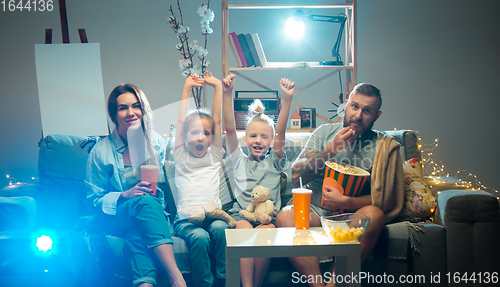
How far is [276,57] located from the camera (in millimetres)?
2971

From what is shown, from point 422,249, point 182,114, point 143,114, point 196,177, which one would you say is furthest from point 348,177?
point 143,114

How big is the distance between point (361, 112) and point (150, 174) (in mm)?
997

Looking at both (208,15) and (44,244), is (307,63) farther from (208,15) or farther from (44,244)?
(44,244)

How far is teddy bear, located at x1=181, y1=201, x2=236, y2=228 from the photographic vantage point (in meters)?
1.55

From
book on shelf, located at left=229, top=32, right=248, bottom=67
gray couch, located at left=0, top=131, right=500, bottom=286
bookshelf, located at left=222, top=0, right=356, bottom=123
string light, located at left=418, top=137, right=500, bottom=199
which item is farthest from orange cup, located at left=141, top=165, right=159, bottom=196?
string light, located at left=418, top=137, right=500, bottom=199

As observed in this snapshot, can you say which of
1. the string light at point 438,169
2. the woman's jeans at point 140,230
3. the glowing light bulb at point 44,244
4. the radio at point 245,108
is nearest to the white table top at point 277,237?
the woman's jeans at point 140,230

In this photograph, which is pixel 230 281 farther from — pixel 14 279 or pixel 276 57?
pixel 276 57

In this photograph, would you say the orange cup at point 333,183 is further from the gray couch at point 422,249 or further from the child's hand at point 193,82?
the child's hand at point 193,82

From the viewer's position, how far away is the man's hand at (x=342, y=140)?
5.08 feet

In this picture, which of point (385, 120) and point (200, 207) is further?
point (385, 120)

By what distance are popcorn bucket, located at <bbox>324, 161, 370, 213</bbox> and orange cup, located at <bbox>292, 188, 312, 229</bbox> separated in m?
0.24

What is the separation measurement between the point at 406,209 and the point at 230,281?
0.98 m

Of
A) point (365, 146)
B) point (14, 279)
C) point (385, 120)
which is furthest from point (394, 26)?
point (14, 279)

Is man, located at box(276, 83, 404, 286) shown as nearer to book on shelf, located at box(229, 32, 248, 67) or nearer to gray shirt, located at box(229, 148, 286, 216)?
gray shirt, located at box(229, 148, 286, 216)
